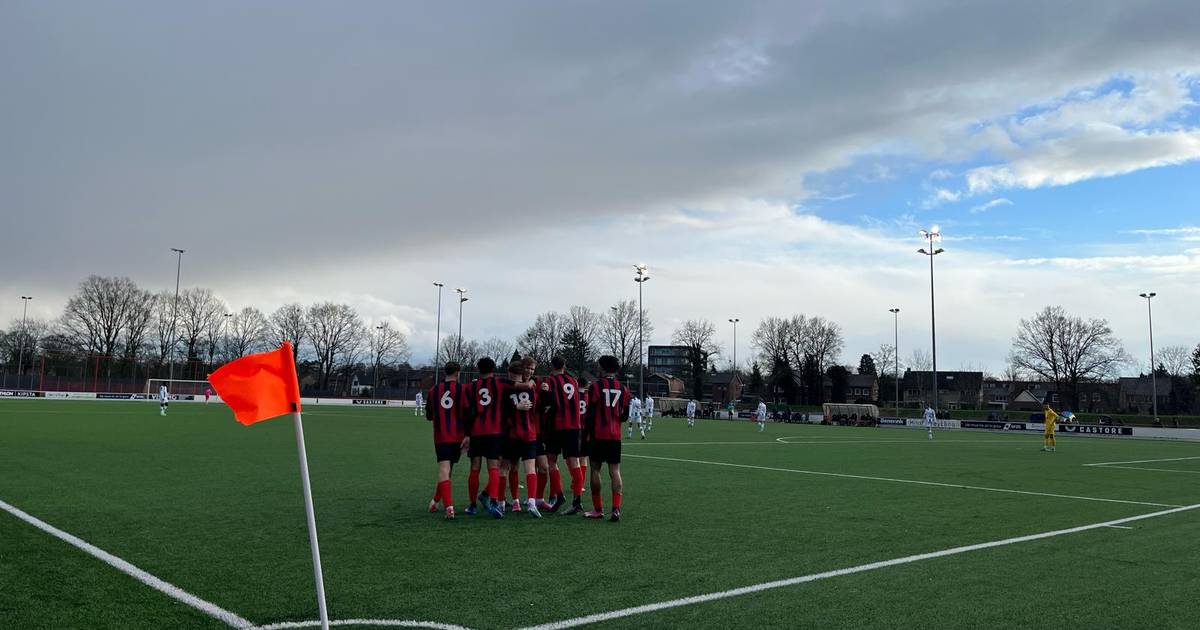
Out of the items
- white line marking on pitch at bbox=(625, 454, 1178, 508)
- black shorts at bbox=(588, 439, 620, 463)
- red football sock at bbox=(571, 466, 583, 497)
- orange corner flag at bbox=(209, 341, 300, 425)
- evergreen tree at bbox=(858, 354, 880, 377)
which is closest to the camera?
orange corner flag at bbox=(209, 341, 300, 425)

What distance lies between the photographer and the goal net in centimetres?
7050

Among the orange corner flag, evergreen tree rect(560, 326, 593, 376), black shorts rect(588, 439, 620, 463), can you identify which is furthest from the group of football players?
evergreen tree rect(560, 326, 593, 376)

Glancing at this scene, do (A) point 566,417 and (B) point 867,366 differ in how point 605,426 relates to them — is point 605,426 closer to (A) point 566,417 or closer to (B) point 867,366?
(A) point 566,417

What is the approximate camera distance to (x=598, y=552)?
767cm

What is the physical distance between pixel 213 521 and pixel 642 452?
A: 49.8ft

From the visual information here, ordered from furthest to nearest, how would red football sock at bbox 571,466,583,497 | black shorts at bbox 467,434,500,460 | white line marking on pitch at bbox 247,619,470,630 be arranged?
red football sock at bbox 571,466,583,497 < black shorts at bbox 467,434,500,460 < white line marking on pitch at bbox 247,619,470,630

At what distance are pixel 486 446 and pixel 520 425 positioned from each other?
51cm

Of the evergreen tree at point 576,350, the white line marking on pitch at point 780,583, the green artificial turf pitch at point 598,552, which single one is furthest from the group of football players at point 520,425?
the evergreen tree at point 576,350

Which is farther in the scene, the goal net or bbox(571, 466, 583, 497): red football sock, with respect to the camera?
the goal net

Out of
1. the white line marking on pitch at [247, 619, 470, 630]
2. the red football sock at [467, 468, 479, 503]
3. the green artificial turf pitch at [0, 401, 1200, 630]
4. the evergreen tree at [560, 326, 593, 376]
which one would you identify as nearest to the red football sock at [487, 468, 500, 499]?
the red football sock at [467, 468, 479, 503]

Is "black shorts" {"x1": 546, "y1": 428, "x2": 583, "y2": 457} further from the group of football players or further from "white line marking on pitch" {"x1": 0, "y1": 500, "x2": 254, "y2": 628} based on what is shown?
"white line marking on pitch" {"x1": 0, "y1": 500, "x2": 254, "y2": 628}

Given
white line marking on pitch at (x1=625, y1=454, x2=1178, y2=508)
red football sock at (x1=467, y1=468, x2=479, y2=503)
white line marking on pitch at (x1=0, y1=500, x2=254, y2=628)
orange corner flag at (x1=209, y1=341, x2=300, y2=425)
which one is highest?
orange corner flag at (x1=209, y1=341, x2=300, y2=425)

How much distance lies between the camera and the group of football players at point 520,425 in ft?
32.4

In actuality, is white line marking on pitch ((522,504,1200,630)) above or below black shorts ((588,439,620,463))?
below
